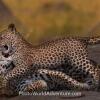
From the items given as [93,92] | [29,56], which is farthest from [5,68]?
[93,92]

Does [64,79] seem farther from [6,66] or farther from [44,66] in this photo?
[6,66]

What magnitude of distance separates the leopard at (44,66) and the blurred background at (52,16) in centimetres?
109

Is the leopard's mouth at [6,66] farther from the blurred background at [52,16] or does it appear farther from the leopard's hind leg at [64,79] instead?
the blurred background at [52,16]

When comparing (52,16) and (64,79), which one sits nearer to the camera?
(64,79)

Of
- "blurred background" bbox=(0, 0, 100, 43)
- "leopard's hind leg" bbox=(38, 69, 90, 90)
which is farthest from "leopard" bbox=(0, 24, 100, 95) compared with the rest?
"blurred background" bbox=(0, 0, 100, 43)

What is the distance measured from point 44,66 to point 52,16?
52.0 inches

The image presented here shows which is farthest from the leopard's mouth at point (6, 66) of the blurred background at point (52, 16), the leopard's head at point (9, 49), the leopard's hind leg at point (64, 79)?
the blurred background at point (52, 16)

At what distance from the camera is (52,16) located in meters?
6.99

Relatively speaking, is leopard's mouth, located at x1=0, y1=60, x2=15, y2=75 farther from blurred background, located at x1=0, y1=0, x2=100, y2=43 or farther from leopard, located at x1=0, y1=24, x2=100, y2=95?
blurred background, located at x1=0, y1=0, x2=100, y2=43

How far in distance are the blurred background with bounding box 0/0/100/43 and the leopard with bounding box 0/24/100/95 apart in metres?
1.09

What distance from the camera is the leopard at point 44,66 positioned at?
224 inches

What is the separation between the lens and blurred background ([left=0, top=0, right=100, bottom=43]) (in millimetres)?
6879

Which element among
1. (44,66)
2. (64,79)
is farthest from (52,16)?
(64,79)

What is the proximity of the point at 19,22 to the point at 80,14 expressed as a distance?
0.70 m
